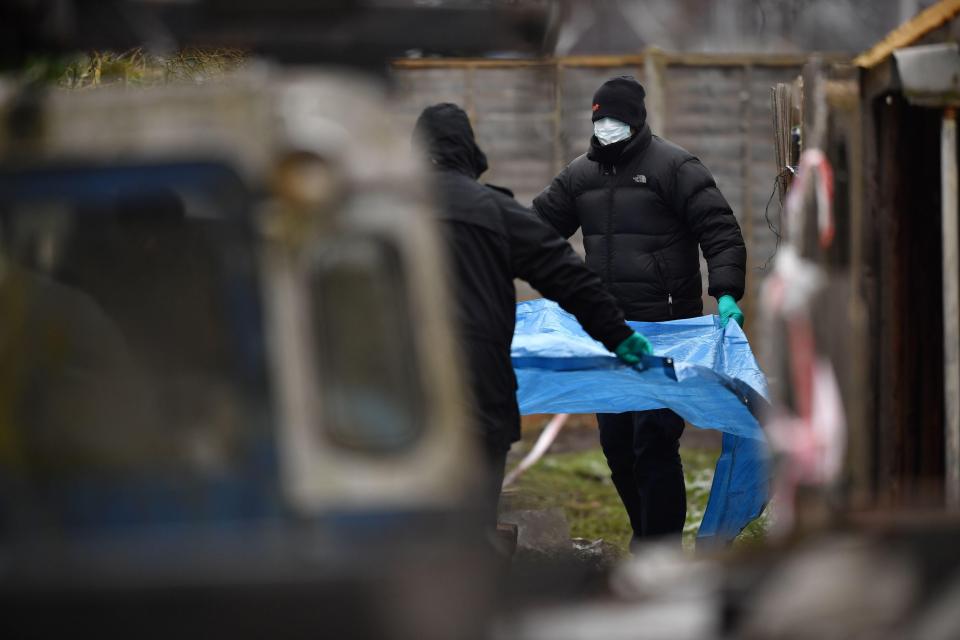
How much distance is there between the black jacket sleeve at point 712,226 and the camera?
19.8 ft

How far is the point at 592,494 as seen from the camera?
8.41 m

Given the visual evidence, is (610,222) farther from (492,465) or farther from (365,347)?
(365,347)

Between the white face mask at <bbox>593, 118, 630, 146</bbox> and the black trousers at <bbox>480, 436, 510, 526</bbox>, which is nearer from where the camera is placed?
the black trousers at <bbox>480, 436, 510, 526</bbox>

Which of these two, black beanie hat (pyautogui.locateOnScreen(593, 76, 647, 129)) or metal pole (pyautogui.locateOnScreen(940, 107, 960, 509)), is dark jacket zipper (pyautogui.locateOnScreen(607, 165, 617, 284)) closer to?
black beanie hat (pyautogui.locateOnScreen(593, 76, 647, 129))

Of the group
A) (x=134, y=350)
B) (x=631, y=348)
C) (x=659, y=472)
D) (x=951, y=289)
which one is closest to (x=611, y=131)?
(x=631, y=348)

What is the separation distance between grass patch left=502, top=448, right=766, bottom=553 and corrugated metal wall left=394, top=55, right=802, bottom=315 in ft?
4.54

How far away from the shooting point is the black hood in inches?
191

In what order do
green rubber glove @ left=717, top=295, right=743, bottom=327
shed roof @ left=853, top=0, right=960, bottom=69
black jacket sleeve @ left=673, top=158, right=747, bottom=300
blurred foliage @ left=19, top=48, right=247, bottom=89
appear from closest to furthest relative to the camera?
1. shed roof @ left=853, top=0, right=960, bottom=69
2. green rubber glove @ left=717, top=295, right=743, bottom=327
3. black jacket sleeve @ left=673, top=158, right=747, bottom=300
4. blurred foliage @ left=19, top=48, right=247, bottom=89

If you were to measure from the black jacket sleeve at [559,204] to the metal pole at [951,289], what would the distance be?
9.40 ft

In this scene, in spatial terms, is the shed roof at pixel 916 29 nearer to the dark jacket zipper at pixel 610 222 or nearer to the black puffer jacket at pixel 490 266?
the black puffer jacket at pixel 490 266

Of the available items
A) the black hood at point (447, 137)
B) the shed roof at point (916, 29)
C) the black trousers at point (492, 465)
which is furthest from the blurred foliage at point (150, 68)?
the shed roof at point (916, 29)

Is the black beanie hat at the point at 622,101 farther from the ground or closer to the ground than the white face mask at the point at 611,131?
farther from the ground

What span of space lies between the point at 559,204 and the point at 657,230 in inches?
22.5

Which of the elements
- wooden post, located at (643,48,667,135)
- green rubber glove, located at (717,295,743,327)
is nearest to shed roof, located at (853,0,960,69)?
green rubber glove, located at (717,295,743,327)
